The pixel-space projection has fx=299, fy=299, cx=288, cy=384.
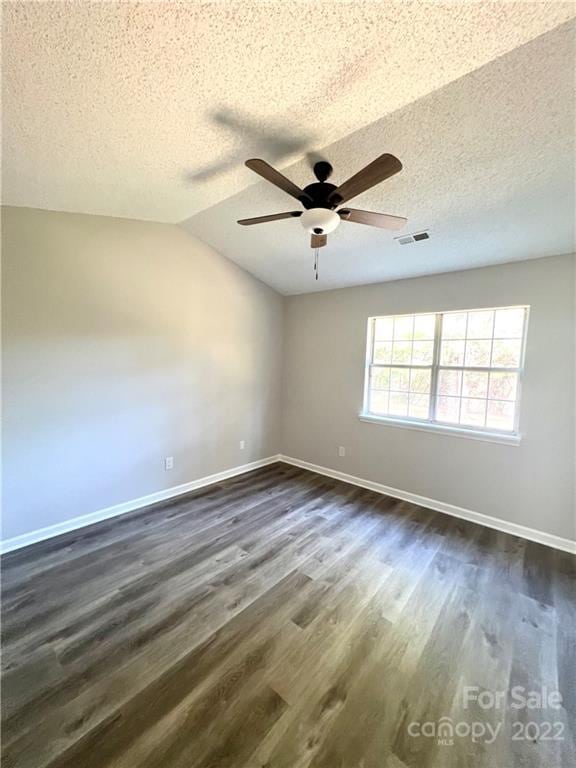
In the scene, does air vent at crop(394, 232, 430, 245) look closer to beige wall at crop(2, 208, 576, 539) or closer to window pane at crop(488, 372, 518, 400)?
beige wall at crop(2, 208, 576, 539)

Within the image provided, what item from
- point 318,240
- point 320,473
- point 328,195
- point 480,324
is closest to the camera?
point 328,195

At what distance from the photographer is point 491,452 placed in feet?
9.57

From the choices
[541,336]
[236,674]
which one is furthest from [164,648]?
[541,336]

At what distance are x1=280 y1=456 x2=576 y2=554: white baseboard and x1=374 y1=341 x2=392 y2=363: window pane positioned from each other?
1.53m

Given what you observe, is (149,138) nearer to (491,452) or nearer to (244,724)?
(244,724)

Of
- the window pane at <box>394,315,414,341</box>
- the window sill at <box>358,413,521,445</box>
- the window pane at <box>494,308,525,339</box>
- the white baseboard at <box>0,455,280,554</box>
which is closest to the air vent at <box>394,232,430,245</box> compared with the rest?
the window pane at <box>394,315,414,341</box>

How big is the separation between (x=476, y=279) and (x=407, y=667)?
314 cm

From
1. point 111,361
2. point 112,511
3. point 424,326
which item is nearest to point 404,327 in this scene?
→ point 424,326

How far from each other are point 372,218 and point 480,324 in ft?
6.34

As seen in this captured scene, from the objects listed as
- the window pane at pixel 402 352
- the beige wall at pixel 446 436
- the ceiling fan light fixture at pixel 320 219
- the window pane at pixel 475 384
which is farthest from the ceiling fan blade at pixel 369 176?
the window pane at pixel 475 384

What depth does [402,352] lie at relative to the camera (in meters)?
3.59

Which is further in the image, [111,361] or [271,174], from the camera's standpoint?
[111,361]

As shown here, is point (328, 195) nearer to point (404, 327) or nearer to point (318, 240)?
point (318, 240)

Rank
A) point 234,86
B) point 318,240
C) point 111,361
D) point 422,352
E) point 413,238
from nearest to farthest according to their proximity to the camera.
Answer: point 234,86 < point 318,240 < point 413,238 < point 111,361 < point 422,352
